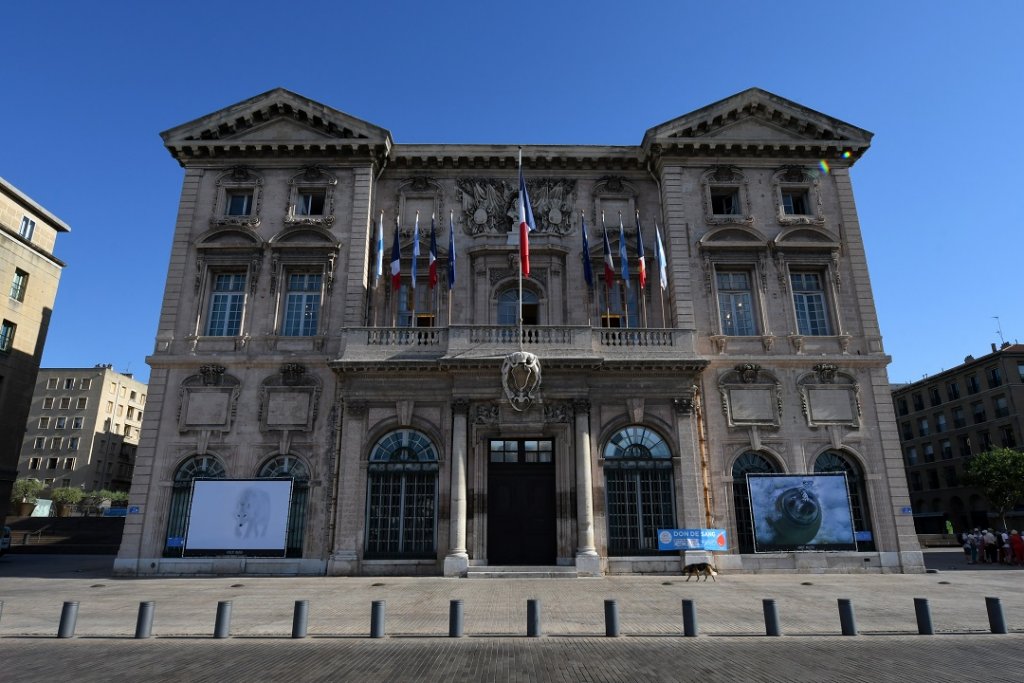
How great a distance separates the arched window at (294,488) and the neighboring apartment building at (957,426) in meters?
54.0

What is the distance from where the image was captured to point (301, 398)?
22156 millimetres

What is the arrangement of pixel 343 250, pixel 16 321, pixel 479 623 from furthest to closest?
1. pixel 16 321
2. pixel 343 250
3. pixel 479 623

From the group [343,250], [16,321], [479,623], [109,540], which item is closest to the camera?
[479,623]

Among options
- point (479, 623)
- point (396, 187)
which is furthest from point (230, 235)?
point (479, 623)

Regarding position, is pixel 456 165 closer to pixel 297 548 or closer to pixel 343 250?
pixel 343 250

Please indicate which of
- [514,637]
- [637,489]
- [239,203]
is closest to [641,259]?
[637,489]

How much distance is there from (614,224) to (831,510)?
13.5 metres

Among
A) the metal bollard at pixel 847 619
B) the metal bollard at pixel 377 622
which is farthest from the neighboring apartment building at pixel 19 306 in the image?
the metal bollard at pixel 847 619

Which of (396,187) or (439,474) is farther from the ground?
(396,187)

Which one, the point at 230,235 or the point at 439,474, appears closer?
the point at 439,474

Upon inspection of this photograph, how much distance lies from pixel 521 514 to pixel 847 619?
12.2m

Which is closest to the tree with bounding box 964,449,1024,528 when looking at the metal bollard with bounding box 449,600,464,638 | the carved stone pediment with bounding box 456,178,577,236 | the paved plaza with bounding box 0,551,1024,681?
the paved plaza with bounding box 0,551,1024,681

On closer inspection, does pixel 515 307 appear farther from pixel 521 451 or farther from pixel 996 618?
pixel 996 618

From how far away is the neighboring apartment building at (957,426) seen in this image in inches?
2096
